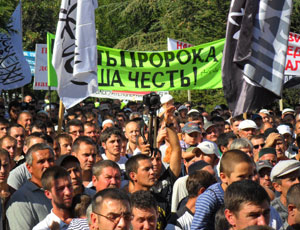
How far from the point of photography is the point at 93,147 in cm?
779

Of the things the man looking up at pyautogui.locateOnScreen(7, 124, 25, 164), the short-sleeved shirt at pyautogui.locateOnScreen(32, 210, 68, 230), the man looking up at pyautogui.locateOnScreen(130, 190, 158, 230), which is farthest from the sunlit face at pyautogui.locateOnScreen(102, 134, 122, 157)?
the man looking up at pyautogui.locateOnScreen(130, 190, 158, 230)

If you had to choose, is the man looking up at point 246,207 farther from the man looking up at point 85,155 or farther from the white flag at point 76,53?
the white flag at point 76,53

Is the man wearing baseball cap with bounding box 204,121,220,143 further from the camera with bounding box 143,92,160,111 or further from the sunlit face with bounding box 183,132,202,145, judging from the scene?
the camera with bounding box 143,92,160,111

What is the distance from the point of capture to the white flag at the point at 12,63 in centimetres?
1566

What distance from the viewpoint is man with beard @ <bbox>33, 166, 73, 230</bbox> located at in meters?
5.77

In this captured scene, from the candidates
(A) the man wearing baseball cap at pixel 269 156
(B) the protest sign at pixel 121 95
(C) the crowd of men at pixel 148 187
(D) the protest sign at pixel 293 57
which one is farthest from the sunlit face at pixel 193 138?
(B) the protest sign at pixel 121 95

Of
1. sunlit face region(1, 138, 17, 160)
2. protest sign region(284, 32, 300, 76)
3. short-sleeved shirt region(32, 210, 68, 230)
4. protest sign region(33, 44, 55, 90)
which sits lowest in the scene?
protest sign region(33, 44, 55, 90)

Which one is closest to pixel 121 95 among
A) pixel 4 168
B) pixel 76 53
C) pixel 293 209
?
pixel 76 53

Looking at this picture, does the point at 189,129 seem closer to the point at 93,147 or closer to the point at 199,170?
the point at 93,147

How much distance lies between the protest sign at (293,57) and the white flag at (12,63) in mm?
6075

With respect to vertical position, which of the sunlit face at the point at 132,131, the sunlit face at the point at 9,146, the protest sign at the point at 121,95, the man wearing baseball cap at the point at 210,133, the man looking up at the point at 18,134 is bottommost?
the protest sign at the point at 121,95

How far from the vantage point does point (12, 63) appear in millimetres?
15898

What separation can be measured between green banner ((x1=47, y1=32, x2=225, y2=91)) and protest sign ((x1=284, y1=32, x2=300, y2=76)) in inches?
127

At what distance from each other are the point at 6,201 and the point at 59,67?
4.18m
